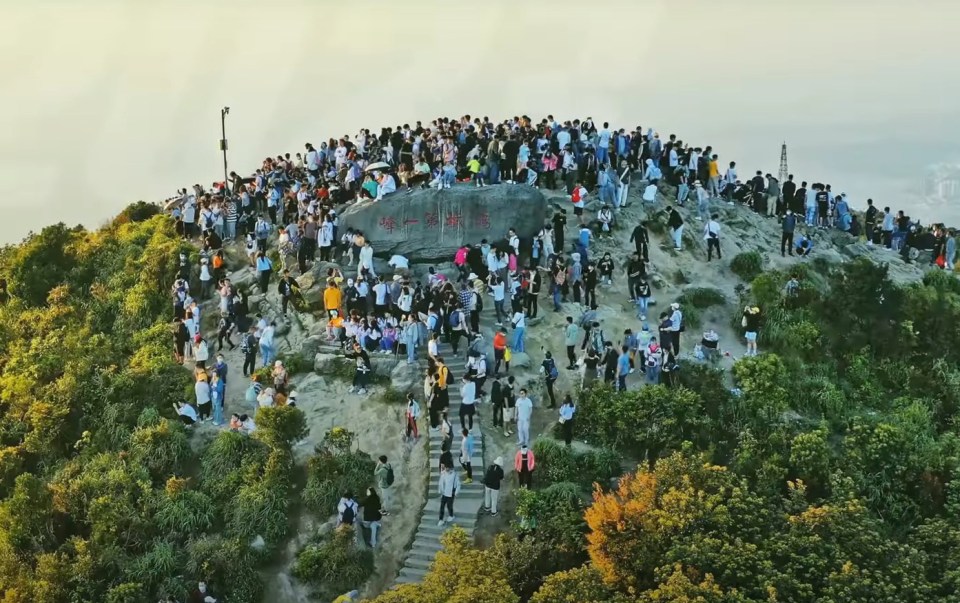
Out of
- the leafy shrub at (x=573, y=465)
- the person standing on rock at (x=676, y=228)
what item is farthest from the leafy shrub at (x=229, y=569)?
the person standing on rock at (x=676, y=228)

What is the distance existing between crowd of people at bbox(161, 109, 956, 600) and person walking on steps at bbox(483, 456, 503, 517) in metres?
0.06

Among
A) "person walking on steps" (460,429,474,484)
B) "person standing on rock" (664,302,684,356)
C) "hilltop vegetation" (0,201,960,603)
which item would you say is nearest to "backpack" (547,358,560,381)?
"hilltop vegetation" (0,201,960,603)

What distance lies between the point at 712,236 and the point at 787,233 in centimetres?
326

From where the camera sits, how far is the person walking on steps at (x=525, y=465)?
2262 centimetres

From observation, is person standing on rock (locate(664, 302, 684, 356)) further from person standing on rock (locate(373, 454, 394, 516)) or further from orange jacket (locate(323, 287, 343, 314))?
orange jacket (locate(323, 287, 343, 314))

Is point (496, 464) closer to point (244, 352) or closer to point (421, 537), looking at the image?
point (421, 537)

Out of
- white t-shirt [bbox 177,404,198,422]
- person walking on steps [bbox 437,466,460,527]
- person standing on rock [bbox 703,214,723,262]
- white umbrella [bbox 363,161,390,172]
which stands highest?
white umbrella [bbox 363,161,390,172]

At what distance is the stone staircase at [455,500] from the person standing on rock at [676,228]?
11.2 metres

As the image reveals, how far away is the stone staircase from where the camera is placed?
22031 millimetres

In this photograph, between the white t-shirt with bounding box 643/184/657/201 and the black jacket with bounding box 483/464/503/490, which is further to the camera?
the white t-shirt with bounding box 643/184/657/201

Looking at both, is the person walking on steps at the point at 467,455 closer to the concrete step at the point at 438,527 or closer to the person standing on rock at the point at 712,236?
the concrete step at the point at 438,527

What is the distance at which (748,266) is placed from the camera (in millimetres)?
34062

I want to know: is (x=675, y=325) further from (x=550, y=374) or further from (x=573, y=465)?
(x=573, y=465)

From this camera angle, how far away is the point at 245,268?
3544 cm
